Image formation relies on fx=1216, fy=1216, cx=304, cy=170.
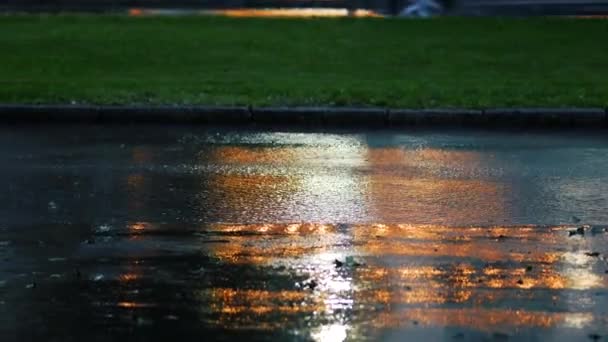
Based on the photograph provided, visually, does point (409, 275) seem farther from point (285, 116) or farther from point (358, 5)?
point (358, 5)

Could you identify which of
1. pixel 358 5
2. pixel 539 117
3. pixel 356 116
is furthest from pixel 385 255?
pixel 358 5

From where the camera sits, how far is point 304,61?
54.7ft

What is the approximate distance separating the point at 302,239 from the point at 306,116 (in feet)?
17.4

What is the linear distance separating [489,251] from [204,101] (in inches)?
252

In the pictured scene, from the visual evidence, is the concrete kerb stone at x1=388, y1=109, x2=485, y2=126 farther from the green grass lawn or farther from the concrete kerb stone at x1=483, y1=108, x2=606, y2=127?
the green grass lawn

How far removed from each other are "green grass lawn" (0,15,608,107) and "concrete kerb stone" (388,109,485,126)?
31 centimetres

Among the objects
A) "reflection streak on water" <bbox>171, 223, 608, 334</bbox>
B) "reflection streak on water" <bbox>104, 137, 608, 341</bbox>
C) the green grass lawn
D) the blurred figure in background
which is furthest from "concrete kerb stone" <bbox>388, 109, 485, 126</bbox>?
the blurred figure in background

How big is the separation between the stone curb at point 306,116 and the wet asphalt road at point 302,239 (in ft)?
3.12

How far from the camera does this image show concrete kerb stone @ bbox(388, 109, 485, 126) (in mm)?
12805

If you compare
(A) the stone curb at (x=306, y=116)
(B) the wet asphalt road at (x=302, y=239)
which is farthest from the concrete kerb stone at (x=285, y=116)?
(B) the wet asphalt road at (x=302, y=239)

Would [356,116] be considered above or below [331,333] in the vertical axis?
above

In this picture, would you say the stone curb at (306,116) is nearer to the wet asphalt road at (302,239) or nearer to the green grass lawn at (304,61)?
the green grass lawn at (304,61)

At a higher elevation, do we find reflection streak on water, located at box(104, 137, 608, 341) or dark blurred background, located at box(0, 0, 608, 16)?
dark blurred background, located at box(0, 0, 608, 16)

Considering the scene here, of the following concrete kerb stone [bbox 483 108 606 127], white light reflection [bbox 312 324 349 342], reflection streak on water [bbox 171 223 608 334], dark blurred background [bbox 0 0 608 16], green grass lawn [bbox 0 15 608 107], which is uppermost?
dark blurred background [bbox 0 0 608 16]
